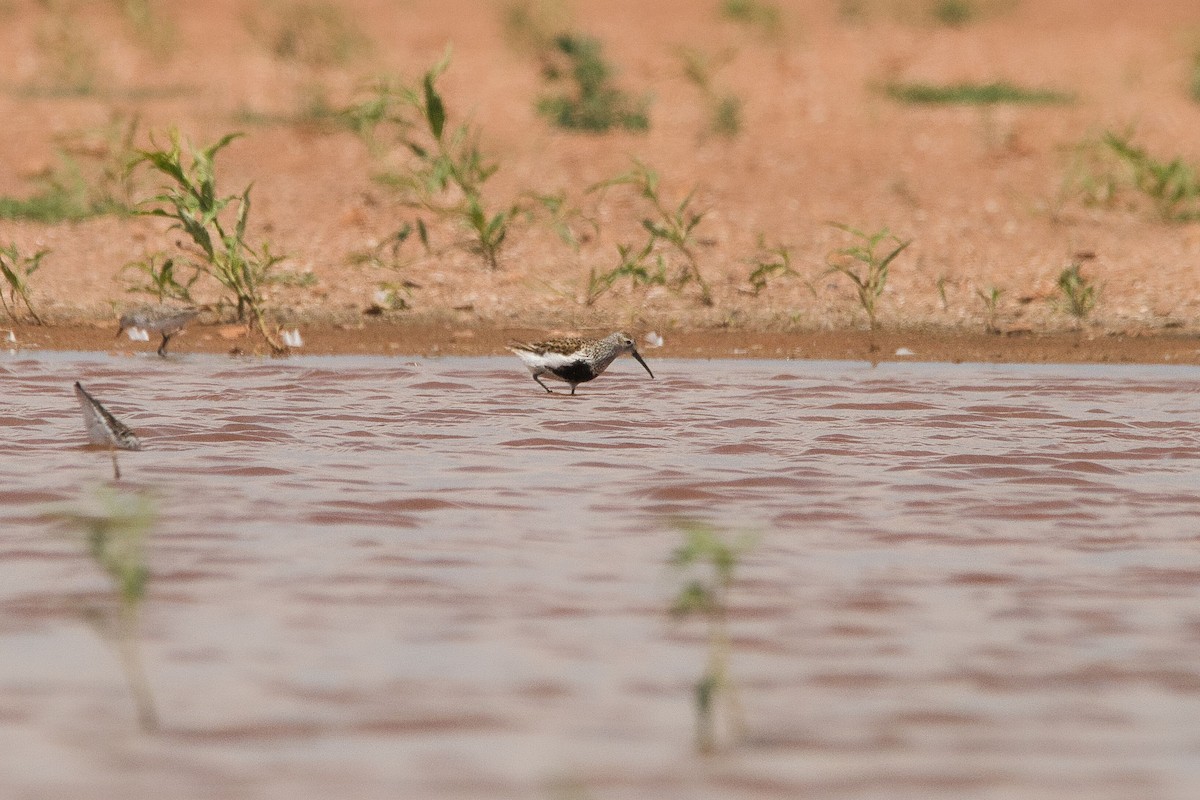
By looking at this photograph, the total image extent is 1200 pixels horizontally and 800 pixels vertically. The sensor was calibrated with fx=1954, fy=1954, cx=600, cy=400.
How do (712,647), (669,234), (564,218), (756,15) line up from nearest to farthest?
(712,647) < (669,234) < (564,218) < (756,15)

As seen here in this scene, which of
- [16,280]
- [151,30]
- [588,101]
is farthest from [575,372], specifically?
[151,30]

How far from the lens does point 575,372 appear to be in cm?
927

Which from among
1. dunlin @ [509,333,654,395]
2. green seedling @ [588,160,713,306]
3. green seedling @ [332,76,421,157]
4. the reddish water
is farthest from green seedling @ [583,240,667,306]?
the reddish water

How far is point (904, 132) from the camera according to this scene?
15312 millimetres

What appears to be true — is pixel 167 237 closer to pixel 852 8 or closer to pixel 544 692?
pixel 544 692

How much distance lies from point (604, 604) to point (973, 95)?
1256 centimetres

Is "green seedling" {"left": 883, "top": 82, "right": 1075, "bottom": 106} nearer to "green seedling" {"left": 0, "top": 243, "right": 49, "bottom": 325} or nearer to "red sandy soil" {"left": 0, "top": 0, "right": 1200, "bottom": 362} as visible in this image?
"red sandy soil" {"left": 0, "top": 0, "right": 1200, "bottom": 362}

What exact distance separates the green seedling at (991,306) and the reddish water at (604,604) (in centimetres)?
245

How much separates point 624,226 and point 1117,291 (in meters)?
3.23

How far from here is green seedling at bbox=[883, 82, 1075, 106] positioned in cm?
1648

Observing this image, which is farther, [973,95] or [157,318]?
[973,95]

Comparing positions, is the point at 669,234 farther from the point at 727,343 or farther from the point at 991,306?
the point at 991,306

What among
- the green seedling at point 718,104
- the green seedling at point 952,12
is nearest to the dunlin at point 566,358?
the green seedling at point 718,104

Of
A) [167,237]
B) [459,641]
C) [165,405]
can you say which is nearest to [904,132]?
[167,237]
